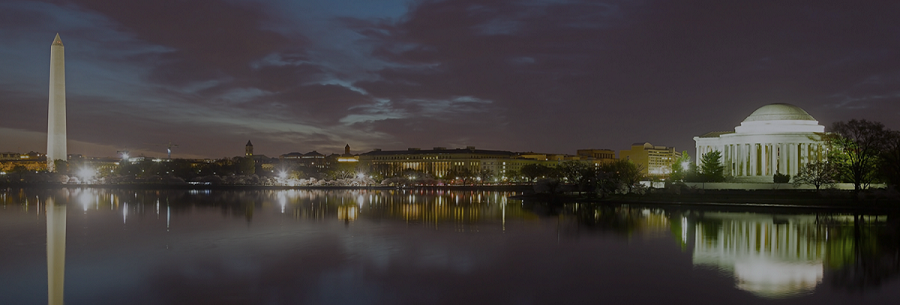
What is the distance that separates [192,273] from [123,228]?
17905 mm

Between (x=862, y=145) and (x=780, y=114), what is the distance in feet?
56.7

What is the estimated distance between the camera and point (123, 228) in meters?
38.0

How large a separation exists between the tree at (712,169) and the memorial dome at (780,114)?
22.6 feet

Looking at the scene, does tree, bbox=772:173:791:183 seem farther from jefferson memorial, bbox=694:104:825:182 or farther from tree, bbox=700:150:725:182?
tree, bbox=700:150:725:182

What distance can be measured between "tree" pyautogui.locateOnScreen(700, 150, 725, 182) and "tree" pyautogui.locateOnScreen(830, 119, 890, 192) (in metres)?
13.0

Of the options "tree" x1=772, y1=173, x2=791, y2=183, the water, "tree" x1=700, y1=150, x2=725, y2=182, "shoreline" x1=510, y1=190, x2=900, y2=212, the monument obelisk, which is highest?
the monument obelisk

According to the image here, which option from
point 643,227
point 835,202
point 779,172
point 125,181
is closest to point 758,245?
point 643,227

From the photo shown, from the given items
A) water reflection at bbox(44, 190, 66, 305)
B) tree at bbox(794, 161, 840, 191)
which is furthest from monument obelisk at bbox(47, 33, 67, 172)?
tree at bbox(794, 161, 840, 191)

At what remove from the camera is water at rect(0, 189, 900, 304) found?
19.6m

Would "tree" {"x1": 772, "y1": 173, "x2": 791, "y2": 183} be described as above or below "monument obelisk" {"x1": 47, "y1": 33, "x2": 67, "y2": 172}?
below

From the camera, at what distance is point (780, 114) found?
77812mm

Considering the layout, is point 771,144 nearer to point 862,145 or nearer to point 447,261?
point 862,145

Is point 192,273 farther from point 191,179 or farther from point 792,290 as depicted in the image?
point 191,179

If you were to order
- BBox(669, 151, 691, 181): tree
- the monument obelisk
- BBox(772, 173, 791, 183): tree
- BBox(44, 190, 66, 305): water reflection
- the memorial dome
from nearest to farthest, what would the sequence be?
1. BBox(44, 190, 66, 305): water reflection
2. BBox(772, 173, 791, 183): tree
3. the memorial dome
4. BBox(669, 151, 691, 181): tree
5. the monument obelisk
